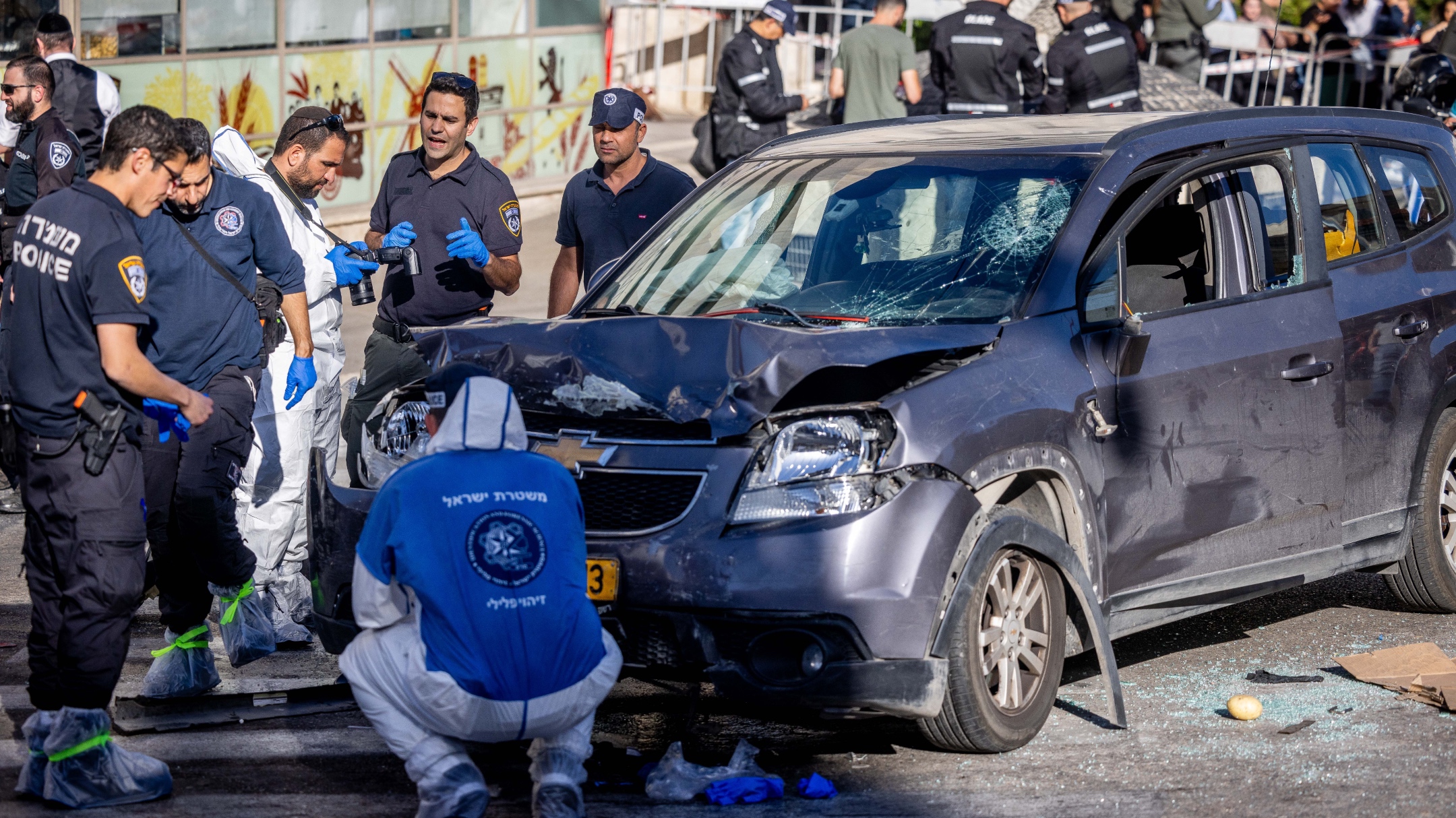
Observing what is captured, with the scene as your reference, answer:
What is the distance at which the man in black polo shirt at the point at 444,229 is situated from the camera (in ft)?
22.7

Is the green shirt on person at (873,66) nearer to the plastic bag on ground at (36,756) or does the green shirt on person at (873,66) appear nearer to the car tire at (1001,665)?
the car tire at (1001,665)

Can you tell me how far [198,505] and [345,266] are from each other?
4.31 feet

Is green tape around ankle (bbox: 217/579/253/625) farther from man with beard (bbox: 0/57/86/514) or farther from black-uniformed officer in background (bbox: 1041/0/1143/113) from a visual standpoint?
black-uniformed officer in background (bbox: 1041/0/1143/113)

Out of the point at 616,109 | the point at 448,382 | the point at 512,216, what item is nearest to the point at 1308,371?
the point at 448,382

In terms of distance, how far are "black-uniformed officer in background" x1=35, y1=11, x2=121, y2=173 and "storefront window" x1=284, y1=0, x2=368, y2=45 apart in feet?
10.3

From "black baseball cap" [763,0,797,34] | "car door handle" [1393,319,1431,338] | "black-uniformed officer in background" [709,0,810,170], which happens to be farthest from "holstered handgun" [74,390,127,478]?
"black baseball cap" [763,0,797,34]

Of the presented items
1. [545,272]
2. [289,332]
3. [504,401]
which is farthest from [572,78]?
[504,401]

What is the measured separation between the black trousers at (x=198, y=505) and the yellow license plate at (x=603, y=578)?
1.60 meters

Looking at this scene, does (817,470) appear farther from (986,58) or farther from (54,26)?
(986,58)

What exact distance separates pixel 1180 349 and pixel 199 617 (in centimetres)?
319

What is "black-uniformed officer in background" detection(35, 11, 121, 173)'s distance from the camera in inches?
390

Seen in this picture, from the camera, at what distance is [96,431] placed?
→ 4523 mm

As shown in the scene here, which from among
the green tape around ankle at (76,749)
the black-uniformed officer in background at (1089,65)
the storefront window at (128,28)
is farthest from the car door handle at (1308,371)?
the storefront window at (128,28)

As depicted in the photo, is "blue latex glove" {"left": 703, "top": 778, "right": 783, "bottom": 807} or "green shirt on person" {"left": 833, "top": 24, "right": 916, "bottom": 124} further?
"green shirt on person" {"left": 833, "top": 24, "right": 916, "bottom": 124}
